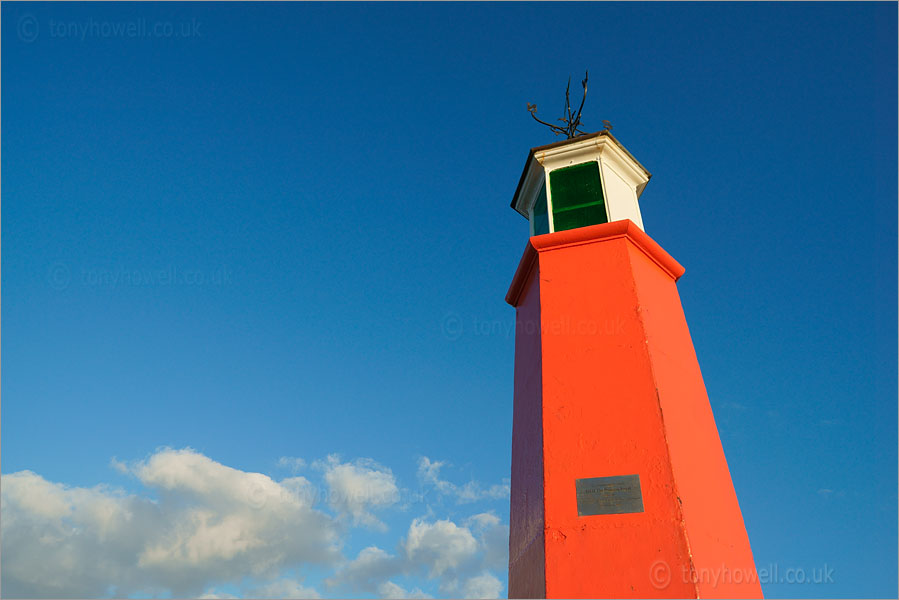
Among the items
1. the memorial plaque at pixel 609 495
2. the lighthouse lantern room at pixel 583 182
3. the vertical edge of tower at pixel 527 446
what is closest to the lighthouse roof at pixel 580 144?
the lighthouse lantern room at pixel 583 182

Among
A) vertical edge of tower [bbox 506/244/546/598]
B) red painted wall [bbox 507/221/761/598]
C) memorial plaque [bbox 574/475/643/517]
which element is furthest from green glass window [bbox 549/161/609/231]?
memorial plaque [bbox 574/475/643/517]

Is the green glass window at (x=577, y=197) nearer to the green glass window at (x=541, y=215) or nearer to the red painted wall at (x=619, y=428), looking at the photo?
the green glass window at (x=541, y=215)

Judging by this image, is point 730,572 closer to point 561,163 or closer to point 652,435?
point 652,435

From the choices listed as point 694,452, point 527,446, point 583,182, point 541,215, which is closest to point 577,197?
point 583,182

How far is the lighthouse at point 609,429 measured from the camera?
189 inches

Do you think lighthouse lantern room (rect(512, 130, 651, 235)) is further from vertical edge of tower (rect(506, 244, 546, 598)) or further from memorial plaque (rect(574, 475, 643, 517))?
memorial plaque (rect(574, 475, 643, 517))

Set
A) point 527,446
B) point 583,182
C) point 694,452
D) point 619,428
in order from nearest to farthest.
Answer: point 619,428 < point 694,452 < point 527,446 < point 583,182

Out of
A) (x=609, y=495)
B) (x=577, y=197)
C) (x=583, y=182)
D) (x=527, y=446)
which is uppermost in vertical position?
(x=583, y=182)

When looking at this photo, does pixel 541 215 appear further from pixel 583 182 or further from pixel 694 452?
pixel 694 452

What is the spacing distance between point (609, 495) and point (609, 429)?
625 millimetres

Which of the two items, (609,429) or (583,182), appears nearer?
(609,429)

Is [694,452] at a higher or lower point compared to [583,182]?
lower

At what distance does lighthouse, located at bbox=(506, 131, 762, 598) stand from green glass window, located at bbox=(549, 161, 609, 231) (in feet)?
0.06

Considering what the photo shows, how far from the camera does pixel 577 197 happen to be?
25.8 ft
